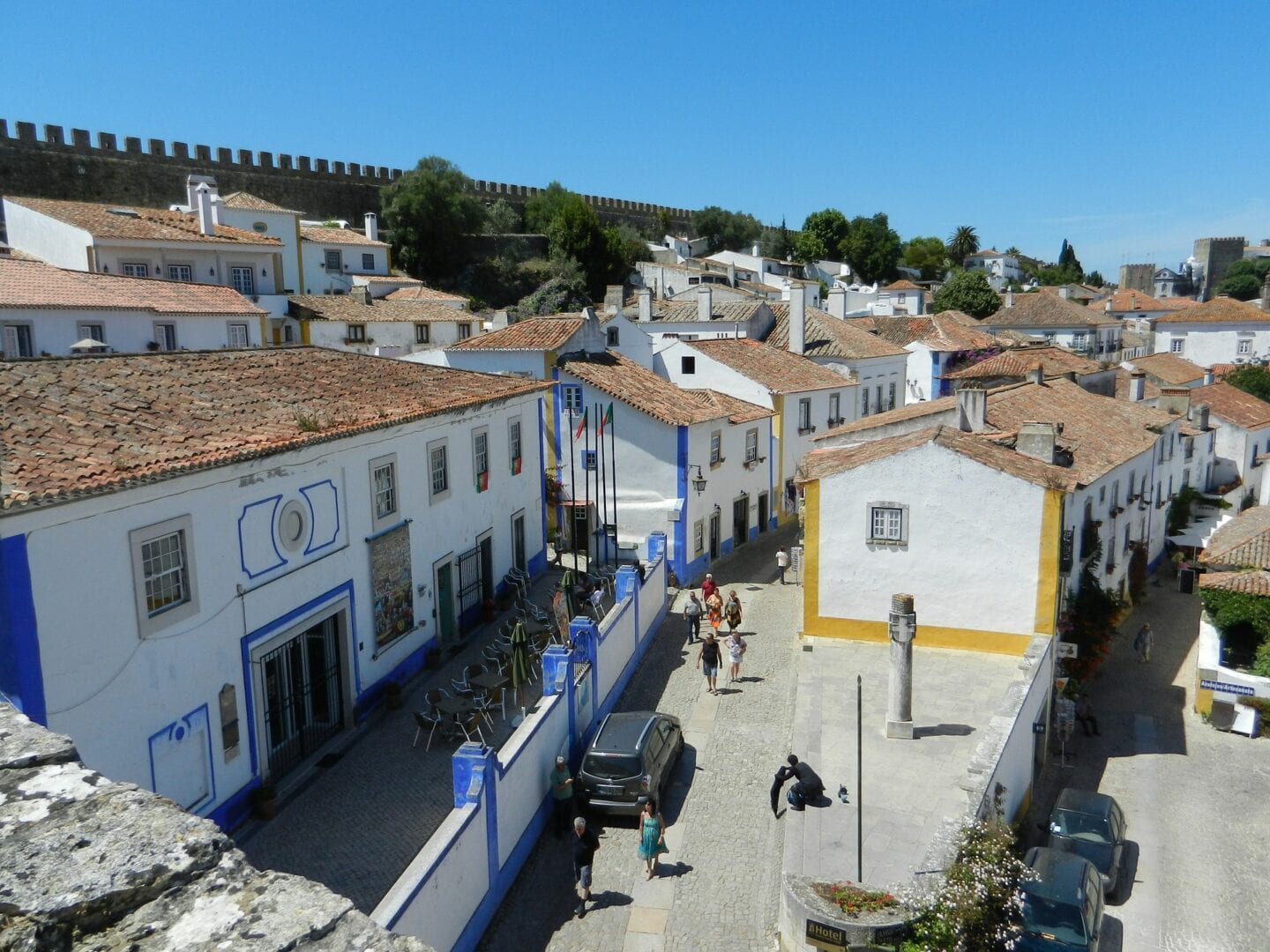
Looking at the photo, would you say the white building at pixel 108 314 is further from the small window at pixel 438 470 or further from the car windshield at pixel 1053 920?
the car windshield at pixel 1053 920

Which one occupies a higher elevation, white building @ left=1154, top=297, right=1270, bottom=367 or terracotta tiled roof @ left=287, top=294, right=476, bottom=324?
terracotta tiled roof @ left=287, top=294, right=476, bottom=324

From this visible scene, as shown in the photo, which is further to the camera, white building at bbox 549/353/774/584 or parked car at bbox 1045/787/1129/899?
white building at bbox 549/353/774/584

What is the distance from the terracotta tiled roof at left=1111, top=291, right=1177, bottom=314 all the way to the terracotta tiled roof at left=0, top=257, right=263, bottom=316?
75.8 meters

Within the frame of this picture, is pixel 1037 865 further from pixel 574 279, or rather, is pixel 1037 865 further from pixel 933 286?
pixel 933 286

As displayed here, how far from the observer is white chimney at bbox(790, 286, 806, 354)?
41.2 m

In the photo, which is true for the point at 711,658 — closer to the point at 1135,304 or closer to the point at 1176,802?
the point at 1176,802

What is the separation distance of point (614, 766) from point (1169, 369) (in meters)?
46.2

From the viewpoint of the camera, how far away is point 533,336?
100 ft

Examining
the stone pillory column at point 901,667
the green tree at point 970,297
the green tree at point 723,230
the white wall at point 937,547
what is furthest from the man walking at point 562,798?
the green tree at point 723,230

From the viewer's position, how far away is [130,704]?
38.3 feet

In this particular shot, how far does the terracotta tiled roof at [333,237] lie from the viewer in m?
→ 51.2

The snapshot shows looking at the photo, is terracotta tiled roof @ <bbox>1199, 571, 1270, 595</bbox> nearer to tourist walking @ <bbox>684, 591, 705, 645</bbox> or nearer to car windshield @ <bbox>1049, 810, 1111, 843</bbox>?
car windshield @ <bbox>1049, 810, 1111, 843</bbox>

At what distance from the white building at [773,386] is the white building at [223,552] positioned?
14.4m

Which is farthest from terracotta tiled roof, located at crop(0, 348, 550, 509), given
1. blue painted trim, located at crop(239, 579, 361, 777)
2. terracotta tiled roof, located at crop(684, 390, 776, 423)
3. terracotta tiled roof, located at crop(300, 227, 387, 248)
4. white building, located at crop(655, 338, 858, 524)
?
terracotta tiled roof, located at crop(300, 227, 387, 248)
